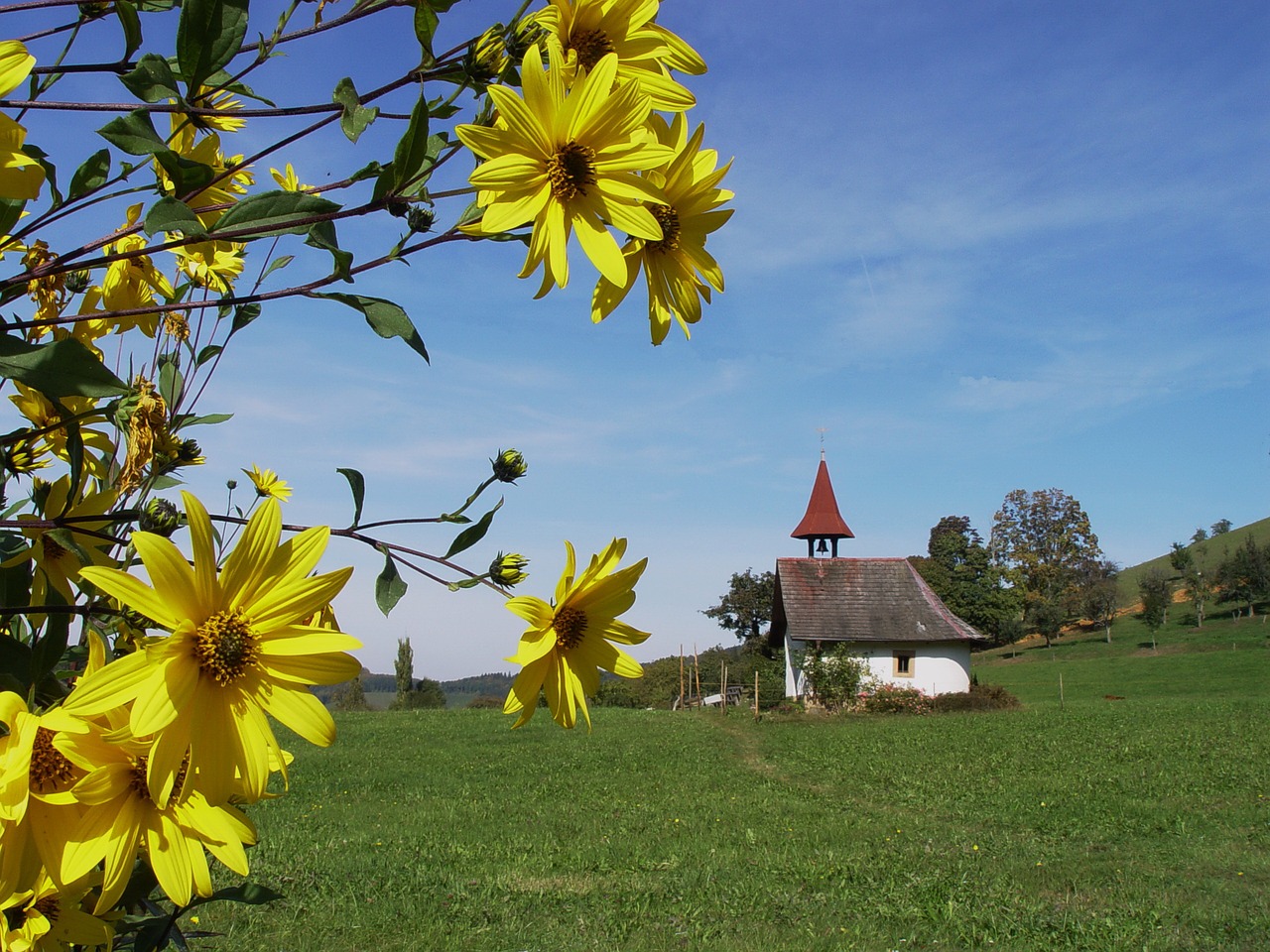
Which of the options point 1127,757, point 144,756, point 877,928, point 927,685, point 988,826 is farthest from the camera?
point 927,685

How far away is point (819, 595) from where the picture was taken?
22391mm

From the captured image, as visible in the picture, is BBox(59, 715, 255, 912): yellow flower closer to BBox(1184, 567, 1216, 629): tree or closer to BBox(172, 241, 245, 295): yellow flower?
BBox(172, 241, 245, 295): yellow flower

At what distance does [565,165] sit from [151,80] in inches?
11.4

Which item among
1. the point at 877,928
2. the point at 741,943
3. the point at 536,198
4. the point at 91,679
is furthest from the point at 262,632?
the point at 877,928

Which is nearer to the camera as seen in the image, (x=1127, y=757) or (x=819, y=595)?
(x=1127, y=757)

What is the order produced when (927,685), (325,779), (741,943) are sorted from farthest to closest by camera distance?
(927,685) → (325,779) → (741,943)

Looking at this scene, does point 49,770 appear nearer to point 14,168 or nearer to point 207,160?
point 14,168

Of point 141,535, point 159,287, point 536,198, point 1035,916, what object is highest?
point 159,287

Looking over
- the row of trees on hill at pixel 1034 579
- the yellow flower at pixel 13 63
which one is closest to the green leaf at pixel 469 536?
the yellow flower at pixel 13 63

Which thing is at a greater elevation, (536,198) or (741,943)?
(536,198)

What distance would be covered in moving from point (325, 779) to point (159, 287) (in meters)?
10.2

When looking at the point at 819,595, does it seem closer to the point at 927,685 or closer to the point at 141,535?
the point at 927,685

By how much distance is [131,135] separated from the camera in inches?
24.2

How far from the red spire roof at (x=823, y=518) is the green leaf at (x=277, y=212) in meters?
25.5
